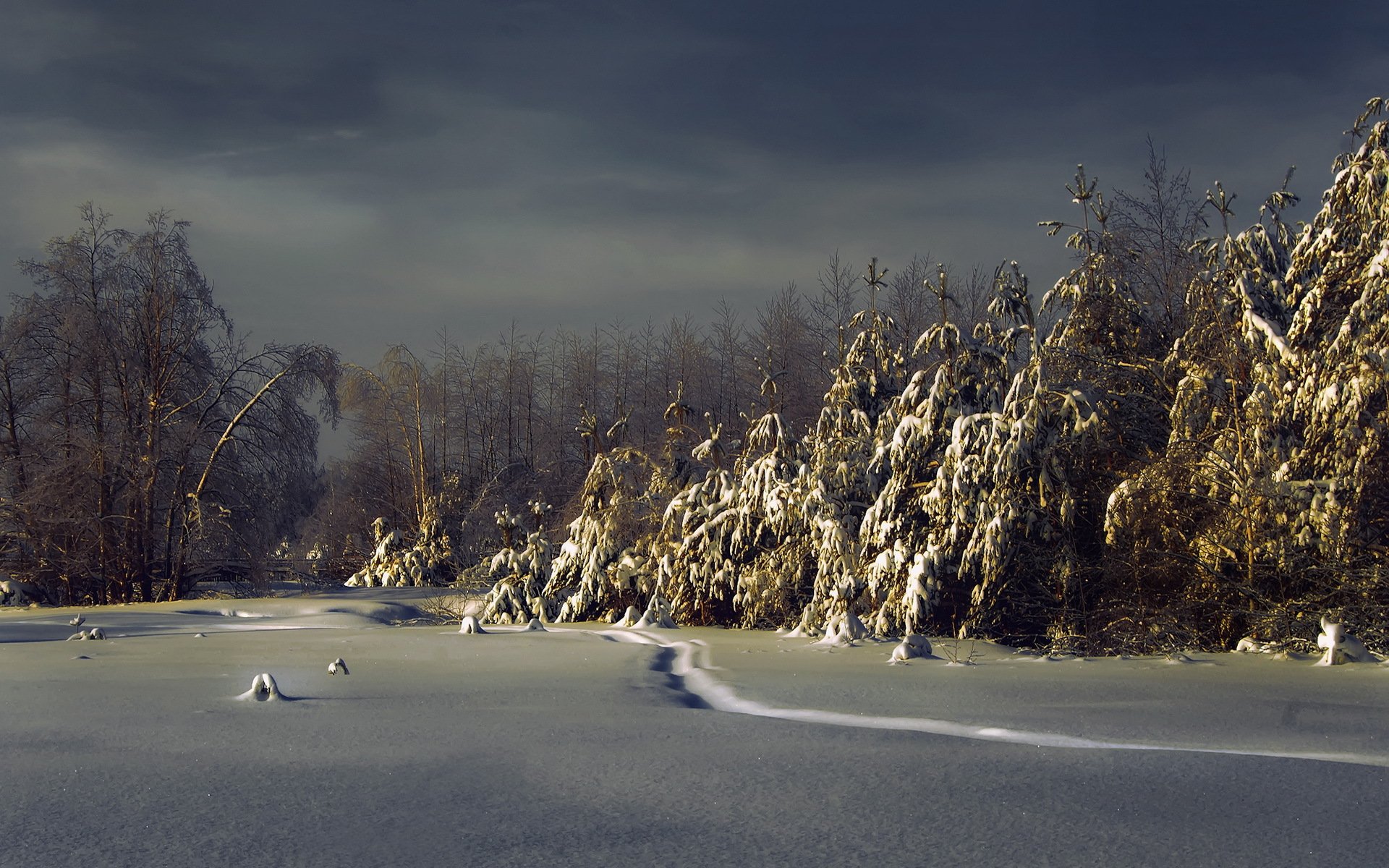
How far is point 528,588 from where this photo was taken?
39.6ft

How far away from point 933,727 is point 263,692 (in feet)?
10.2

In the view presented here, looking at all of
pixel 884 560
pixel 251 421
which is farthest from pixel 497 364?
pixel 884 560

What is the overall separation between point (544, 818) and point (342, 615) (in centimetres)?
971

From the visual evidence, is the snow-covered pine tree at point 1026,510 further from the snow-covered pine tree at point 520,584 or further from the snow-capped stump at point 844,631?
the snow-covered pine tree at point 520,584

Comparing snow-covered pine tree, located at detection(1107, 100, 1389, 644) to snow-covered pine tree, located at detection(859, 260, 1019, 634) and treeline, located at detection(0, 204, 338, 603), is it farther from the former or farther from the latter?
treeline, located at detection(0, 204, 338, 603)

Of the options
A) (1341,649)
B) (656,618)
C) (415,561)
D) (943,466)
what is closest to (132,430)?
(415,561)

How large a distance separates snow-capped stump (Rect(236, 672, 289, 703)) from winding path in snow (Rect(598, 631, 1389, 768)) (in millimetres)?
1976

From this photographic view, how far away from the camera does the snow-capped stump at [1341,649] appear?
623 centimetres

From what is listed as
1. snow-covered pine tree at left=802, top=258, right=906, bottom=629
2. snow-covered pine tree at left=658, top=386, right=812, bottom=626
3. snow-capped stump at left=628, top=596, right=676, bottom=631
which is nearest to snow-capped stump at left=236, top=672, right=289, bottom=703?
snow-covered pine tree at left=802, top=258, right=906, bottom=629

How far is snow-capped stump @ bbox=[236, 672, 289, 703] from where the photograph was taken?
4703 millimetres

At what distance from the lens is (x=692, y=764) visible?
11.2ft

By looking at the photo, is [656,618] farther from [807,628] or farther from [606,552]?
[807,628]

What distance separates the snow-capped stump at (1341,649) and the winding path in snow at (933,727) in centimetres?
307

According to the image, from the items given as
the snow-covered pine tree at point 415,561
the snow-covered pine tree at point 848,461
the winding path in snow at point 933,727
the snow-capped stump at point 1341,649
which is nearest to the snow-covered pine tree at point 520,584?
the snow-covered pine tree at point 848,461
